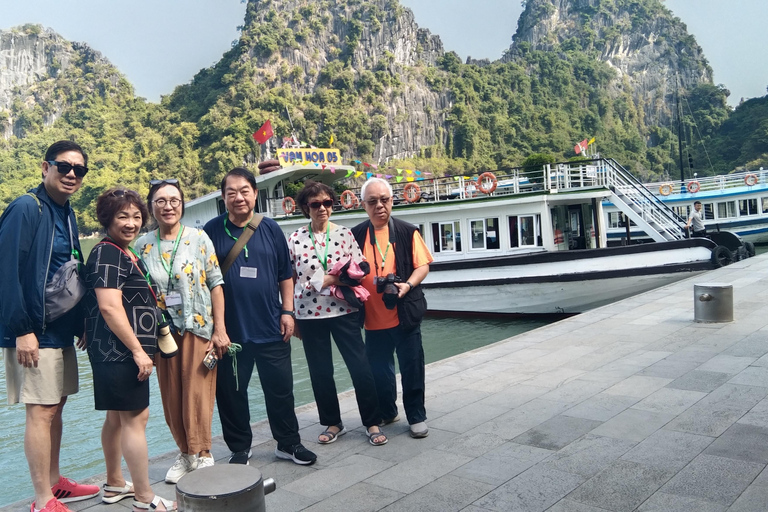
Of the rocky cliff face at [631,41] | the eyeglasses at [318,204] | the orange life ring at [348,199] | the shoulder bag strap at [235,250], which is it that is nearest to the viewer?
the shoulder bag strap at [235,250]

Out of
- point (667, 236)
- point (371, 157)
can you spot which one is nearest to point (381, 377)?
point (667, 236)

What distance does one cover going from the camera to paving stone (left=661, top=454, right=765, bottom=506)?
9.16 ft

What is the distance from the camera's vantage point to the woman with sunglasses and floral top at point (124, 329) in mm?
2715

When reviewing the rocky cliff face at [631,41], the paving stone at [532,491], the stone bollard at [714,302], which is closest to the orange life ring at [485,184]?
the stone bollard at [714,302]

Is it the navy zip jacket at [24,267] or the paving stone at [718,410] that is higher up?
the navy zip jacket at [24,267]

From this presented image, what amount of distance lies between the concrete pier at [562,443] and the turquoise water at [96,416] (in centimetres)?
221

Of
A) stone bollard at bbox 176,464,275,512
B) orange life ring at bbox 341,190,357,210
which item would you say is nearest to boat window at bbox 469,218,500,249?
orange life ring at bbox 341,190,357,210

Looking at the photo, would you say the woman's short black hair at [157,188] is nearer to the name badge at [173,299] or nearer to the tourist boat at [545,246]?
the name badge at [173,299]

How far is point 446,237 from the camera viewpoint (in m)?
13.2

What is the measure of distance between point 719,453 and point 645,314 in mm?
5116

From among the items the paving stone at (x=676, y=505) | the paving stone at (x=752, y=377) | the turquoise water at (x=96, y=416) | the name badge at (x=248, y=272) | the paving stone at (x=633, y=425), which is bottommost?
the turquoise water at (x=96, y=416)

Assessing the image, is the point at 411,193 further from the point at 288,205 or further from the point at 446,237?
the point at 288,205

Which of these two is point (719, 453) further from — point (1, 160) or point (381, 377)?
point (1, 160)

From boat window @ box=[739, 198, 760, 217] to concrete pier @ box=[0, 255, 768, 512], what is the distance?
1954 centimetres
